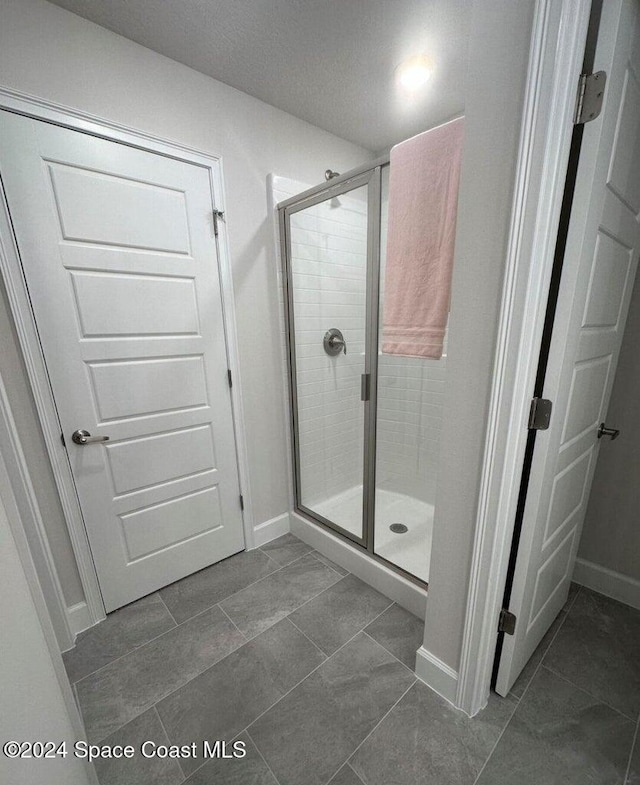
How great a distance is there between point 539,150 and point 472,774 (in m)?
1.74

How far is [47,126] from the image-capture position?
1.21 m

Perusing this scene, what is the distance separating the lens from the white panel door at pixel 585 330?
0.77 meters

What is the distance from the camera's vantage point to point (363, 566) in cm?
174

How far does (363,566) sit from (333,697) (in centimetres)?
61

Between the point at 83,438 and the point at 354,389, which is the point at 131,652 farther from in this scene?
the point at 354,389

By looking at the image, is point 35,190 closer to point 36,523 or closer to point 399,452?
point 36,523

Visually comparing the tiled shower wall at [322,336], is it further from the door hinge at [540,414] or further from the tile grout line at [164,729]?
the tile grout line at [164,729]

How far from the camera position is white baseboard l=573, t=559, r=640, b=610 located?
1527 mm

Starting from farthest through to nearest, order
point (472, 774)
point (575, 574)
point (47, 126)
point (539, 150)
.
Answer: point (575, 574) < point (47, 126) < point (472, 774) < point (539, 150)

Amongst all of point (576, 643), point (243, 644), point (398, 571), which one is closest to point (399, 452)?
point (398, 571)

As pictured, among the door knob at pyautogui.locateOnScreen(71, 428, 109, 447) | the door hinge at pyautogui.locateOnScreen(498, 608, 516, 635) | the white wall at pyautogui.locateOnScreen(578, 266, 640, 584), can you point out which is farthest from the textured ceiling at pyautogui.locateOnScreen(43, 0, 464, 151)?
the door hinge at pyautogui.locateOnScreen(498, 608, 516, 635)

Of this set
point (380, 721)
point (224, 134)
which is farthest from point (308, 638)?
point (224, 134)

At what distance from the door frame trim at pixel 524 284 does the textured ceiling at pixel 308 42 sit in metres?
0.87

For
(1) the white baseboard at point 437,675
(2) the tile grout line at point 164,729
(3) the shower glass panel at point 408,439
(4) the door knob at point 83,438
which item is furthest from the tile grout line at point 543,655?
(4) the door knob at point 83,438
